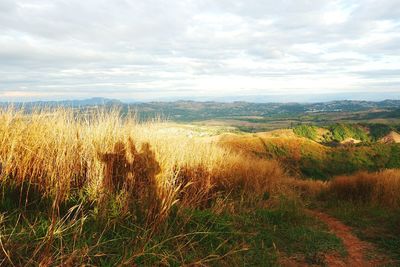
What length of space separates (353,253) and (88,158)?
383 cm

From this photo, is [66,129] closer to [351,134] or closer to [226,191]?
[226,191]

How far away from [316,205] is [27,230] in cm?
650

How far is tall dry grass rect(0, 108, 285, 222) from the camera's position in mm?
3943

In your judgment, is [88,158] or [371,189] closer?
[88,158]

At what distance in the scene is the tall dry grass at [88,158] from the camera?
3.94 meters

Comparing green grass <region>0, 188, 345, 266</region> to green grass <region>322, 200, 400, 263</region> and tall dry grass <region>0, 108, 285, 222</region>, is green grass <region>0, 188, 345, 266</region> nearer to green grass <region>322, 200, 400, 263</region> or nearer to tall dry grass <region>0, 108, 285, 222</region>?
tall dry grass <region>0, 108, 285, 222</region>

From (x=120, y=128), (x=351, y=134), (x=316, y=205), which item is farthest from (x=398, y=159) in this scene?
(x=120, y=128)

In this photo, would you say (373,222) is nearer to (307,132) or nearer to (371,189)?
(371,189)

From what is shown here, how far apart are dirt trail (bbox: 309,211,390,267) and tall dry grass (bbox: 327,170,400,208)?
6.86 feet

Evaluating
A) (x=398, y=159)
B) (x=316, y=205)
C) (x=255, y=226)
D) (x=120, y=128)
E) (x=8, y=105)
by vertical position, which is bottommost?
(x=398, y=159)

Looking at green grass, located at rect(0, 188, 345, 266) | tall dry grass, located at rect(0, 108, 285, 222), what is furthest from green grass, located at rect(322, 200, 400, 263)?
tall dry grass, located at rect(0, 108, 285, 222)

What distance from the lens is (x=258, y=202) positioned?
6.12 metres

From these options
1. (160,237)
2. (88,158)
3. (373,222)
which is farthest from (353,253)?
(88,158)

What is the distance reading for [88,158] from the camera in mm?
4652
